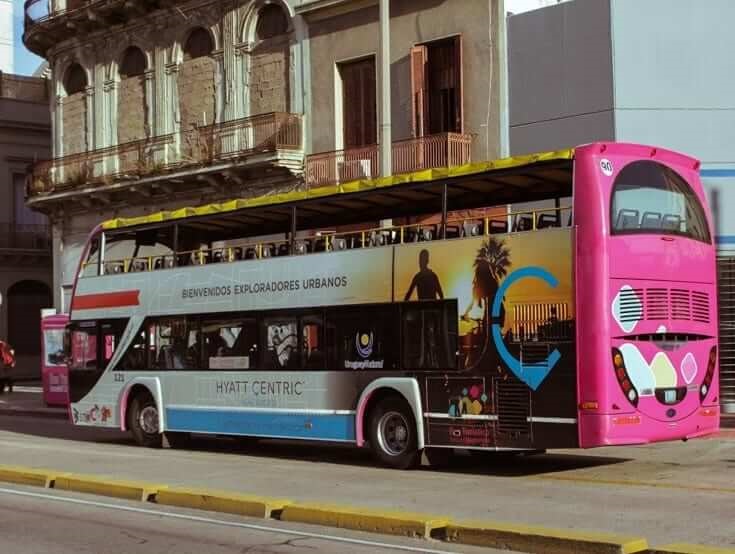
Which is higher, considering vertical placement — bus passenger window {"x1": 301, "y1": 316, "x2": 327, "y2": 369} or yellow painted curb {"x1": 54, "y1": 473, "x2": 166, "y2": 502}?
bus passenger window {"x1": 301, "y1": 316, "x2": 327, "y2": 369}

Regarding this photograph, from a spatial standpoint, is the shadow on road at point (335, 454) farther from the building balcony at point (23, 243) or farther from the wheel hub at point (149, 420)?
the building balcony at point (23, 243)

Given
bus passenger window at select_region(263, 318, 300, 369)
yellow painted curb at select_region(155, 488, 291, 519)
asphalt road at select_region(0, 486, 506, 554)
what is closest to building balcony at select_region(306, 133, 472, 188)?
bus passenger window at select_region(263, 318, 300, 369)

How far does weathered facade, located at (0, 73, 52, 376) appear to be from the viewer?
46.1 m

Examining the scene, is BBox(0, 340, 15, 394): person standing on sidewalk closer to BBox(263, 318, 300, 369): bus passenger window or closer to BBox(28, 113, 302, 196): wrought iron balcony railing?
BBox(28, 113, 302, 196): wrought iron balcony railing

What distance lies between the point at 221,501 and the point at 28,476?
3.90 metres

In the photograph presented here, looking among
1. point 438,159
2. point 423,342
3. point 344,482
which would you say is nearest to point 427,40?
point 438,159

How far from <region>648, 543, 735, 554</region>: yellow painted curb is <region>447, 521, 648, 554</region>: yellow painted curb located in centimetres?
13

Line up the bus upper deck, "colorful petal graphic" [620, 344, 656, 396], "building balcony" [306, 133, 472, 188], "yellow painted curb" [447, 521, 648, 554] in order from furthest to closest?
1. "building balcony" [306, 133, 472, 188]
2. the bus upper deck
3. "colorful petal graphic" [620, 344, 656, 396]
4. "yellow painted curb" [447, 521, 648, 554]

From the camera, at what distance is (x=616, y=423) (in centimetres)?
1368

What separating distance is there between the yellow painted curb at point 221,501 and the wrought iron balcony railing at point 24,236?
35.4 metres

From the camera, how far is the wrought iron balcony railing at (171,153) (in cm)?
2983

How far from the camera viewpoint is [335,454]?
18.8 meters

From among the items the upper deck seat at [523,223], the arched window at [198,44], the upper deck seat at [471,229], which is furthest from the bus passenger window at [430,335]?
the arched window at [198,44]

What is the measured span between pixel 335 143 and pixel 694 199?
15.1m
